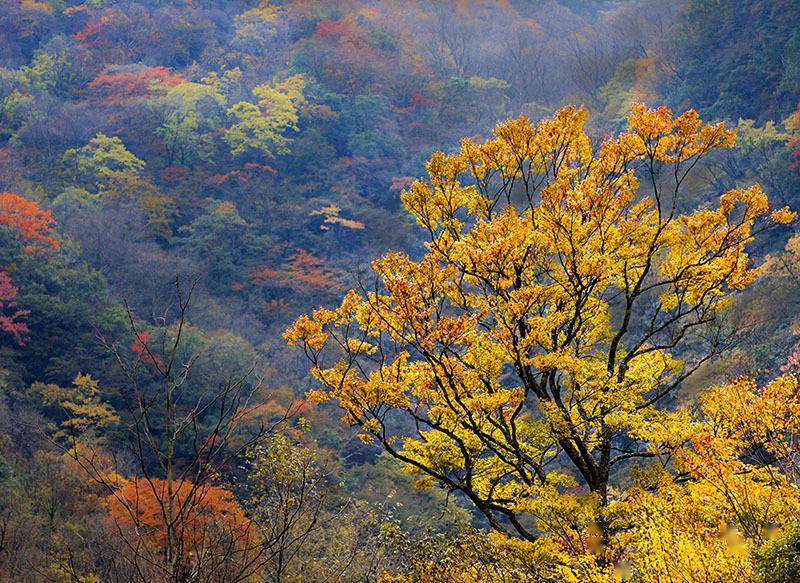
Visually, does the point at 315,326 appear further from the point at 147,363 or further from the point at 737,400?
the point at 147,363

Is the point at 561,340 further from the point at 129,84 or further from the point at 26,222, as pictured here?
the point at 129,84

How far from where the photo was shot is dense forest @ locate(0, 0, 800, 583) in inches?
237

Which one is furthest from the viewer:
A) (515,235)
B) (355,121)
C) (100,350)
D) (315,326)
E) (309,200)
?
(355,121)

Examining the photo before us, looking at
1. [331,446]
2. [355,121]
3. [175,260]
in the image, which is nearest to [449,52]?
[355,121]

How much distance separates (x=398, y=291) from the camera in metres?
5.75

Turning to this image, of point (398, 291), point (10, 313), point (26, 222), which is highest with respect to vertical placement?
point (26, 222)

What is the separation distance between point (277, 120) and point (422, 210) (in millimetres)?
27450

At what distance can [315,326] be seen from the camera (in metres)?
6.40

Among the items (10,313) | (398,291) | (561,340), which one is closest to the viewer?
(398,291)

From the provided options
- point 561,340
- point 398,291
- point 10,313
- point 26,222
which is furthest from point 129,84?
point 398,291

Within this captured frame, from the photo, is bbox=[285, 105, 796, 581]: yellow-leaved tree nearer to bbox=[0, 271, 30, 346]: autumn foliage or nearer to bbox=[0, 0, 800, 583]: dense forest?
bbox=[0, 0, 800, 583]: dense forest

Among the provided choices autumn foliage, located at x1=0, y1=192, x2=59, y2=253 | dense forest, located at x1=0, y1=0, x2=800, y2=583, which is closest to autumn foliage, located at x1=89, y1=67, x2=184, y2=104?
dense forest, located at x1=0, y1=0, x2=800, y2=583

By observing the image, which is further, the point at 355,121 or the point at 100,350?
the point at 355,121

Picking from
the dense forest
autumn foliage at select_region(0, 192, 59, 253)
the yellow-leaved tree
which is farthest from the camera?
autumn foliage at select_region(0, 192, 59, 253)
